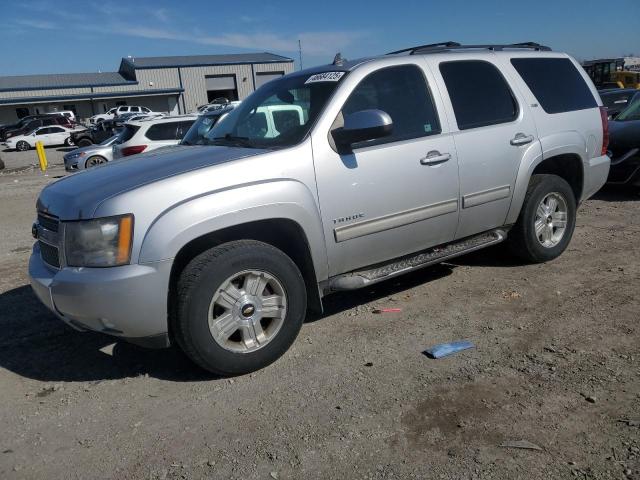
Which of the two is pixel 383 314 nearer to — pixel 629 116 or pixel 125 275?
pixel 125 275

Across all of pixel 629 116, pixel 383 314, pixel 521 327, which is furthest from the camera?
pixel 629 116

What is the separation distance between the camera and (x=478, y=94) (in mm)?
4625

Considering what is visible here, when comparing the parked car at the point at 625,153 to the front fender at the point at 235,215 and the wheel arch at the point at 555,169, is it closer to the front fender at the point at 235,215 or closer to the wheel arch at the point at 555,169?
the wheel arch at the point at 555,169

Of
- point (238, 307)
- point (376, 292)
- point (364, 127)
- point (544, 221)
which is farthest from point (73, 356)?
point (544, 221)

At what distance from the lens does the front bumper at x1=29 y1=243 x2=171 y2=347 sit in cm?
308

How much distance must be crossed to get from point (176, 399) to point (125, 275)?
0.83 metres

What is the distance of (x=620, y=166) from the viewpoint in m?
8.08

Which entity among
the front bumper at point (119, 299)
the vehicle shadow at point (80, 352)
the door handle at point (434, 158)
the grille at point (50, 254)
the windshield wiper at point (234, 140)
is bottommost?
the vehicle shadow at point (80, 352)

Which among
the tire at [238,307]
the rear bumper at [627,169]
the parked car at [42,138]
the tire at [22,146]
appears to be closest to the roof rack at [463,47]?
the tire at [238,307]

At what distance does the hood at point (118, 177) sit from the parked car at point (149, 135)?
962cm

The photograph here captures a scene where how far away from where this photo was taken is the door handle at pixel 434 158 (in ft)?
13.5

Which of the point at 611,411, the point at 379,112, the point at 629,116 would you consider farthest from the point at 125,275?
the point at 629,116

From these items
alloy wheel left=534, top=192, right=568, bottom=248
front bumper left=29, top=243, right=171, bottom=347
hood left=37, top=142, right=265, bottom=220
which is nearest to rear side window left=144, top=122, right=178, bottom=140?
hood left=37, top=142, right=265, bottom=220

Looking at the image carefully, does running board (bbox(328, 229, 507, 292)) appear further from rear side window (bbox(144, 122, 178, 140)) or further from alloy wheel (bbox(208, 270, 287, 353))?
rear side window (bbox(144, 122, 178, 140))
